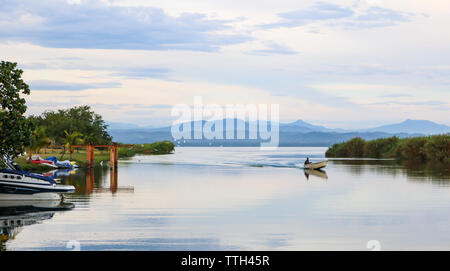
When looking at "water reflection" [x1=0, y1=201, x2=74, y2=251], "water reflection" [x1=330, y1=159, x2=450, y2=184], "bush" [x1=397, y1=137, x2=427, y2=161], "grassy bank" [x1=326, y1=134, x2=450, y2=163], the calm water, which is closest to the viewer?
the calm water

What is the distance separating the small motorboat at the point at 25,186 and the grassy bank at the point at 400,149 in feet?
246

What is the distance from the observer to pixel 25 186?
1384 inches

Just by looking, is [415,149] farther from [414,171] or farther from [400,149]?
[414,171]

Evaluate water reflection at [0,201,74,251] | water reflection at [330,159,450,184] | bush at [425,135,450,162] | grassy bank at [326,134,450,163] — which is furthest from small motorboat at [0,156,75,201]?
bush at [425,135,450,162]

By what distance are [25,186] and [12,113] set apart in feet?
14.2

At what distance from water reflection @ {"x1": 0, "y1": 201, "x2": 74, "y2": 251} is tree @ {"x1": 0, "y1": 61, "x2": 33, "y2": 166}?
3.31 m

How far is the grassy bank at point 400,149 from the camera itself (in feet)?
329

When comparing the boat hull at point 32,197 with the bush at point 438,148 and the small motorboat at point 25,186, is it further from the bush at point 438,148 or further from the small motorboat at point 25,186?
the bush at point 438,148

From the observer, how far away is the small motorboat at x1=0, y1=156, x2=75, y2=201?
34688mm

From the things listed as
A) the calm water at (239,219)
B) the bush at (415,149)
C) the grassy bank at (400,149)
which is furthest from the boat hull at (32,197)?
the bush at (415,149)

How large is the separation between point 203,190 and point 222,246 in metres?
23.9

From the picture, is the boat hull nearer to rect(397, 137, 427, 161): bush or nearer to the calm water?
the calm water
